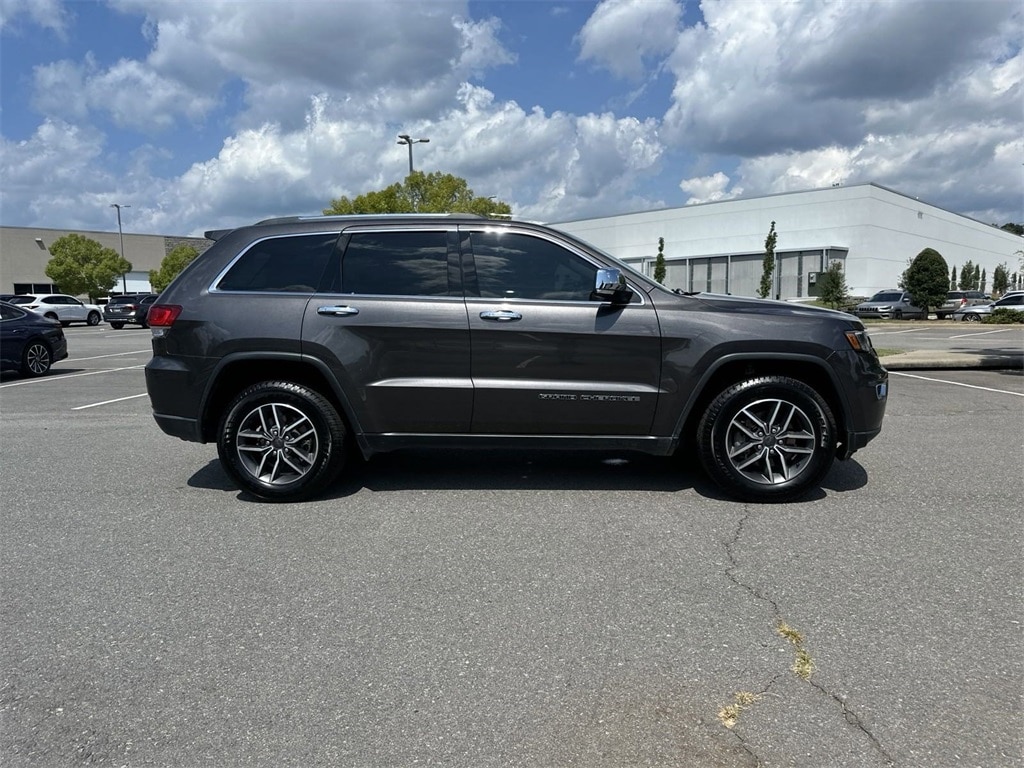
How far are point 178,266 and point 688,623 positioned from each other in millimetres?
69427

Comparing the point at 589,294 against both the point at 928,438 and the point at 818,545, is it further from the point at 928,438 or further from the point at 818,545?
the point at 928,438

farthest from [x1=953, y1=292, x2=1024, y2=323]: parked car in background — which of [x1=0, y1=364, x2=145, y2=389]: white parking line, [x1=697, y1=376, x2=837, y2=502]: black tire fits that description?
[x1=0, y1=364, x2=145, y2=389]: white parking line

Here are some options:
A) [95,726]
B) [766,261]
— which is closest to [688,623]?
[95,726]

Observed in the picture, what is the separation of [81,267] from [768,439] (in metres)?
61.3

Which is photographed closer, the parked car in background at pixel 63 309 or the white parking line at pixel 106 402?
the white parking line at pixel 106 402

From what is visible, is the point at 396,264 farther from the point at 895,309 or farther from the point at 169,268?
the point at 169,268

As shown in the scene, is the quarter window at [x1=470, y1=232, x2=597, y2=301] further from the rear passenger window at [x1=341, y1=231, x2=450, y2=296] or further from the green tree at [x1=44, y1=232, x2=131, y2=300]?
the green tree at [x1=44, y1=232, x2=131, y2=300]

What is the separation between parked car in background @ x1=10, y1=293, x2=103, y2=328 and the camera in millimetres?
36750

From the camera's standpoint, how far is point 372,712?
8.61 ft

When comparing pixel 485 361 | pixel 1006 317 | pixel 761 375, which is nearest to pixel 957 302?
pixel 1006 317

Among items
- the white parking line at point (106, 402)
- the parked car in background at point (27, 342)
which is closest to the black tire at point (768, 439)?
the white parking line at point (106, 402)

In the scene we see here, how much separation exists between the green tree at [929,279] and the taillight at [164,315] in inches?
1501

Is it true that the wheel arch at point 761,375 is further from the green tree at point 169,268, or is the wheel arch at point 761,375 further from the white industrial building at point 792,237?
the green tree at point 169,268

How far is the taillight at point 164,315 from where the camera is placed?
199 inches
